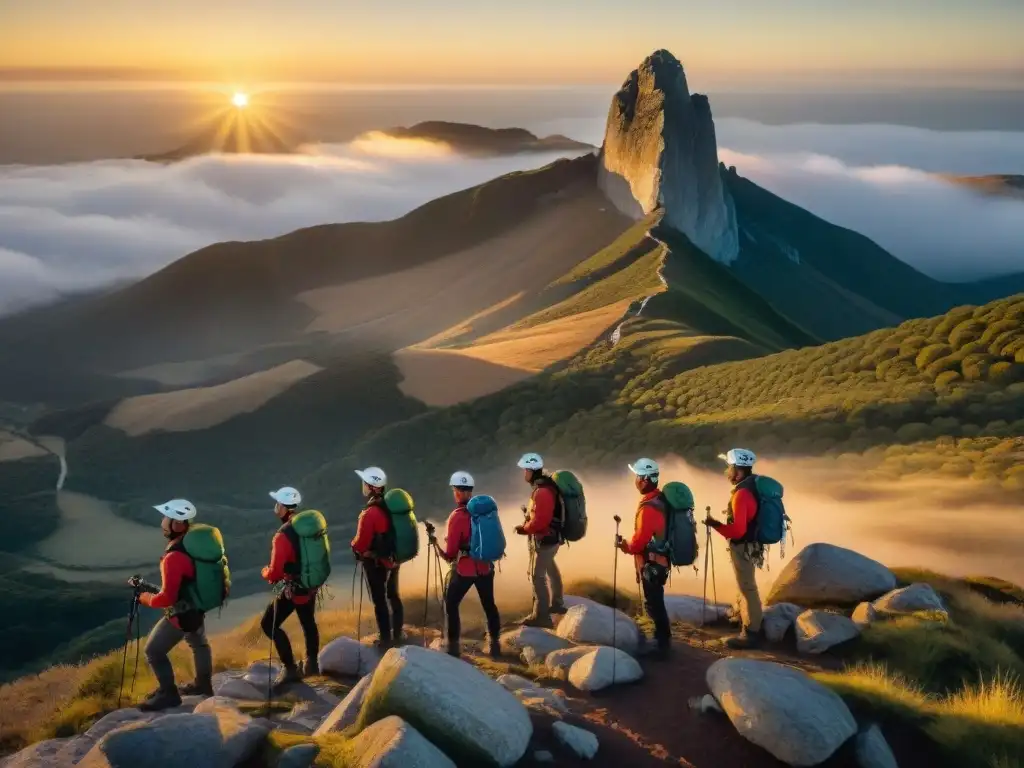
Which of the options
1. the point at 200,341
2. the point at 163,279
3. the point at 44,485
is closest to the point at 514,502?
the point at 44,485

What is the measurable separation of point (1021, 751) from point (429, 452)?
39.5 m

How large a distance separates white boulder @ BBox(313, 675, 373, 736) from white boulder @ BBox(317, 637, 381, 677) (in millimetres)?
3052

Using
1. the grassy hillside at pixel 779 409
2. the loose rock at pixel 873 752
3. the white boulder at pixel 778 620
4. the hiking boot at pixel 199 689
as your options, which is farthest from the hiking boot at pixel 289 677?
the grassy hillside at pixel 779 409

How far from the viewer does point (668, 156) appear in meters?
110

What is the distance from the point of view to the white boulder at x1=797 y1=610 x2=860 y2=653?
13555mm

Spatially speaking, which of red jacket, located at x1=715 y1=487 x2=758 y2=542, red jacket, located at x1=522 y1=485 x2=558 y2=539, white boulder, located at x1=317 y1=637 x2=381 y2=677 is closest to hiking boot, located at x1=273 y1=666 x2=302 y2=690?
white boulder, located at x1=317 y1=637 x2=381 y2=677

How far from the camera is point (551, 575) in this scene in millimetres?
15906

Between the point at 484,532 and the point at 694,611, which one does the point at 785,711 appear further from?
the point at 694,611

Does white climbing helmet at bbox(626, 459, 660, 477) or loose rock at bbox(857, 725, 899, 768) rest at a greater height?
white climbing helmet at bbox(626, 459, 660, 477)

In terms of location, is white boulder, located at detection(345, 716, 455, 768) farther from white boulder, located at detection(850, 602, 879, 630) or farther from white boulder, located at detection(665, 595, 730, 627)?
white boulder, located at detection(850, 602, 879, 630)

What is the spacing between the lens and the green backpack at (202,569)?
1209cm

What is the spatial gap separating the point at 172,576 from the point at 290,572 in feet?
5.45

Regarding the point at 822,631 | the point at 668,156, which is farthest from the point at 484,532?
the point at 668,156

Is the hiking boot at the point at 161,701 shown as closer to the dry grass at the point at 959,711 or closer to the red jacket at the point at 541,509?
the red jacket at the point at 541,509
